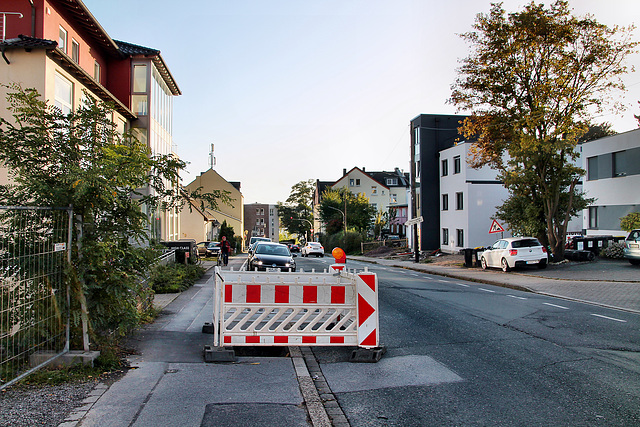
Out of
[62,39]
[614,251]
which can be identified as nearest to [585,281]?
[614,251]

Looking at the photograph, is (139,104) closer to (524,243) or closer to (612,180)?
(524,243)

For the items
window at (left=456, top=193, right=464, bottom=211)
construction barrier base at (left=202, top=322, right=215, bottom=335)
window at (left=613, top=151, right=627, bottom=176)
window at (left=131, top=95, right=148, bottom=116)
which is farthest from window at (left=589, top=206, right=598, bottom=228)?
construction barrier base at (left=202, top=322, right=215, bottom=335)

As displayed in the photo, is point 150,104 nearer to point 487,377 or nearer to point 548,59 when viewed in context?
point 548,59

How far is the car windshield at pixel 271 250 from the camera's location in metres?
21.9

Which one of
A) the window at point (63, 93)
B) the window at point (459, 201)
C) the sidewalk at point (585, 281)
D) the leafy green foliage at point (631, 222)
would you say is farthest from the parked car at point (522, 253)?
the window at point (63, 93)

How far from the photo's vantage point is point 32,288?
5391 millimetres

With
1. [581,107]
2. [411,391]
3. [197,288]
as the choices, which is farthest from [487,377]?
[581,107]

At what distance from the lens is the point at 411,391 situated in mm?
5523

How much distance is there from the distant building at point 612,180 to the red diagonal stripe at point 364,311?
1126 inches

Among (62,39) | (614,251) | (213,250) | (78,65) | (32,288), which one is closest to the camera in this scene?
(32,288)

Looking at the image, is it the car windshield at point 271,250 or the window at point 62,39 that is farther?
the car windshield at point 271,250

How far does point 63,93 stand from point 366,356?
55.2ft

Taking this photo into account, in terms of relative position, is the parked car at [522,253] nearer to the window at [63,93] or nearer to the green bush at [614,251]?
the green bush at [614,251]

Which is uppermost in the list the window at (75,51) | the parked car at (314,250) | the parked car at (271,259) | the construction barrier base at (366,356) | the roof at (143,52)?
the roof at (143,52)
